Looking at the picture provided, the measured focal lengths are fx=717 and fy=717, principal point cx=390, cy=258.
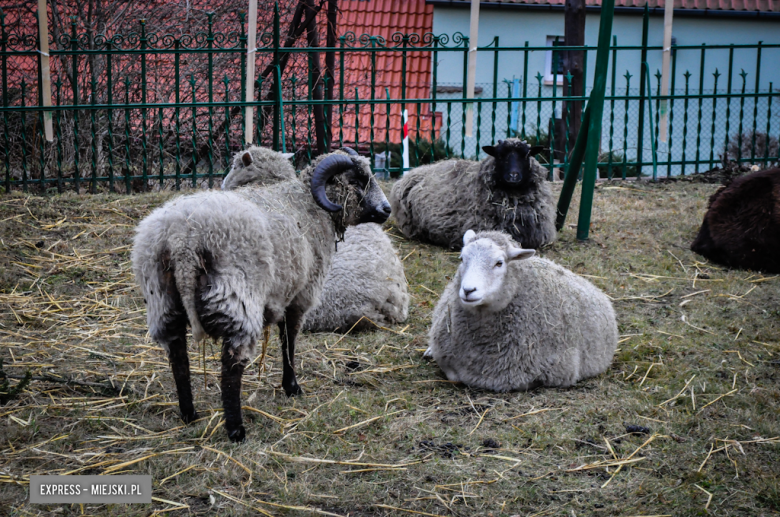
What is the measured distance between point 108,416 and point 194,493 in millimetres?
1098

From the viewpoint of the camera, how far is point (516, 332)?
15.9 ft

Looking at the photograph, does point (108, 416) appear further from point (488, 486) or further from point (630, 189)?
point (630, 189)

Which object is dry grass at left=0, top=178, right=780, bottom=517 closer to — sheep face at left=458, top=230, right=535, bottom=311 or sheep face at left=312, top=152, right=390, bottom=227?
sheep face at left=458, top=230, right=535, bottom=311

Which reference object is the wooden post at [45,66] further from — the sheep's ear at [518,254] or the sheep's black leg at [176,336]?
the sheep's ear at [518,254]

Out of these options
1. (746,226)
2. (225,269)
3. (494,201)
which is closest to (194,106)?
(494,201)

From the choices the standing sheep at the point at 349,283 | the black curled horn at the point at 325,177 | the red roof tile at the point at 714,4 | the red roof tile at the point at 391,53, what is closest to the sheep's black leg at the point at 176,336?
the black curled horn at the point at 325,177

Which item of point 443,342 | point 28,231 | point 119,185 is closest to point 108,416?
point 443,342

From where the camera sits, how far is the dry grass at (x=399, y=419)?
3.44 metres

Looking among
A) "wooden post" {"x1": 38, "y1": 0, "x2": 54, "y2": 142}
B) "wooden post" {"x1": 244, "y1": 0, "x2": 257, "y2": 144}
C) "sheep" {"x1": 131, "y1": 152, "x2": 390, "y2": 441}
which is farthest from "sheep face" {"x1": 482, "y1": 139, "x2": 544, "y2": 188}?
"wooden post" {"x1": 38, "y1": 0, "x2": 54, "y2": 142}

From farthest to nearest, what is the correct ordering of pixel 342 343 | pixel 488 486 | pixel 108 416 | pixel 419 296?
pixel 419 296 → pixel 342 343 → pixel 108 416 → pixel 488 486

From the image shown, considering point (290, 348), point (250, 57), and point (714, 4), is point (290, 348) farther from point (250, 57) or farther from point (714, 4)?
point (714, 4)

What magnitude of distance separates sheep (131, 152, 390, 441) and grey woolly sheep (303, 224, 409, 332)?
142 centimetres

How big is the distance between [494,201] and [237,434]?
449 centimetres

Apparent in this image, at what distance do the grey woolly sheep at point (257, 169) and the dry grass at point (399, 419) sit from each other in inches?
52.9
